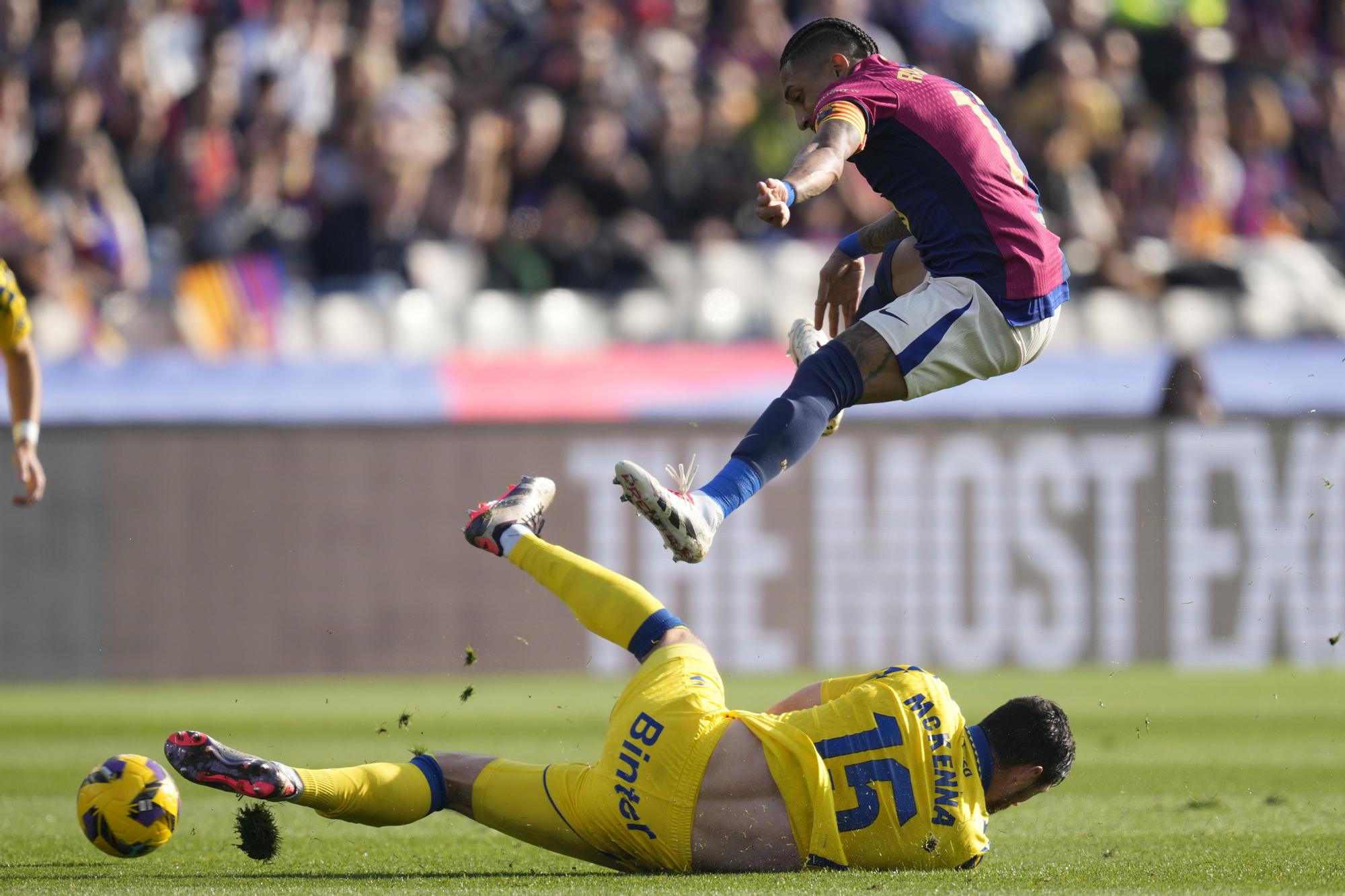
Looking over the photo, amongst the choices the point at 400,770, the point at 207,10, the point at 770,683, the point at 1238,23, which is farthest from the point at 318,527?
the point at 1238,23

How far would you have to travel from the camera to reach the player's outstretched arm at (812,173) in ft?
15.6

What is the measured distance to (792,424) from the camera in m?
5.33

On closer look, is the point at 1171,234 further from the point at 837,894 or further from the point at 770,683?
the point at 837,894

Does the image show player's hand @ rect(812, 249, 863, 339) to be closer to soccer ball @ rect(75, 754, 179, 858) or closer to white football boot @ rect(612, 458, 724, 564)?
white football boot @ rect(612, 458, 724, 564)

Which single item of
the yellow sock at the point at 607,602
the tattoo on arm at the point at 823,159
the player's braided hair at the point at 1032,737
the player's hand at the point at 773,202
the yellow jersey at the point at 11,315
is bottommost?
the player's braided hair at the point at 1032,737

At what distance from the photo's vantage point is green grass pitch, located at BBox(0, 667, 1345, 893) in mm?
4941

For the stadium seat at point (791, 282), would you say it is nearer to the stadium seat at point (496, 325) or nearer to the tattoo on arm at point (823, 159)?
the stadium seat at point (496, 325)

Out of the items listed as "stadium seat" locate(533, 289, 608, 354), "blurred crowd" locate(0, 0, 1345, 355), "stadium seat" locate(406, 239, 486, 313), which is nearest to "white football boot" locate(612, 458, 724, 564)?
"stadium seat" locate(533, 289, 608, 354)

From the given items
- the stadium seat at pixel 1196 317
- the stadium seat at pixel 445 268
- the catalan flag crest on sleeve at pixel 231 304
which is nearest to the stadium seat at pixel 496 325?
the stadium seat at pixel 445 268

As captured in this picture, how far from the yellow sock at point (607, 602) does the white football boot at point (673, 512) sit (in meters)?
0.28

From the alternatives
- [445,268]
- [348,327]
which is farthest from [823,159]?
[445,268]

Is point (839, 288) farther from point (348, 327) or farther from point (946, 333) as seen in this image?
point (348, 327)

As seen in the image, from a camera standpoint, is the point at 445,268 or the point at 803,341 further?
the point at 445,268

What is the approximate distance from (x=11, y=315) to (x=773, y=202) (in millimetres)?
3232
